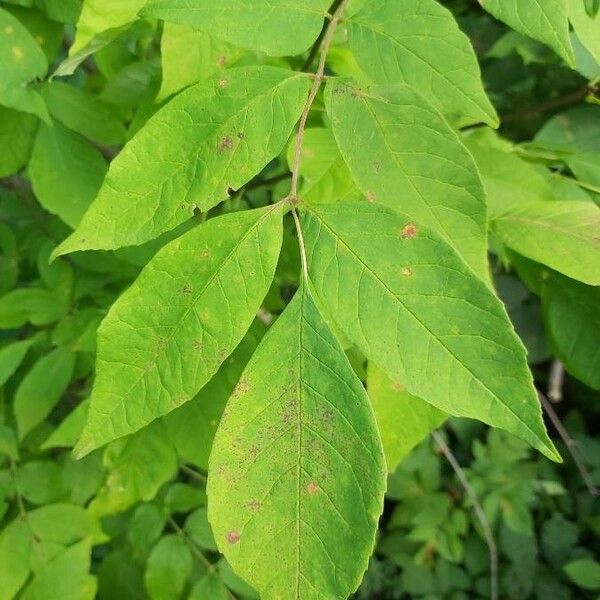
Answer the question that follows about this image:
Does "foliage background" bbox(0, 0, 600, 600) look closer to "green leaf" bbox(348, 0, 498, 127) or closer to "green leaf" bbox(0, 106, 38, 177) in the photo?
"green leaf" bbox(0, 106, 38, 177)

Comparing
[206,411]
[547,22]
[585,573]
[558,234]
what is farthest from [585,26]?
[585,573]

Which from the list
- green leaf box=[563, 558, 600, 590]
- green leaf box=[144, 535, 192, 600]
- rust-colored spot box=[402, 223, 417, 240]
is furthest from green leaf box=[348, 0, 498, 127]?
green leaf box=[563, 558, 600, 590]

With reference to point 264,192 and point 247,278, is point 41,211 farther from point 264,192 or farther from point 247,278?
point 247,278

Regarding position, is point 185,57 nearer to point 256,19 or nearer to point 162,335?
point 256,19

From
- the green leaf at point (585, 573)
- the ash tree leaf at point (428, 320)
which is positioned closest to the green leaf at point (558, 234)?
the ash tree leaf at point (428, 320)

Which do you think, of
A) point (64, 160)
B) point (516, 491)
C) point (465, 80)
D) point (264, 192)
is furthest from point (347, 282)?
point (516, 491)
